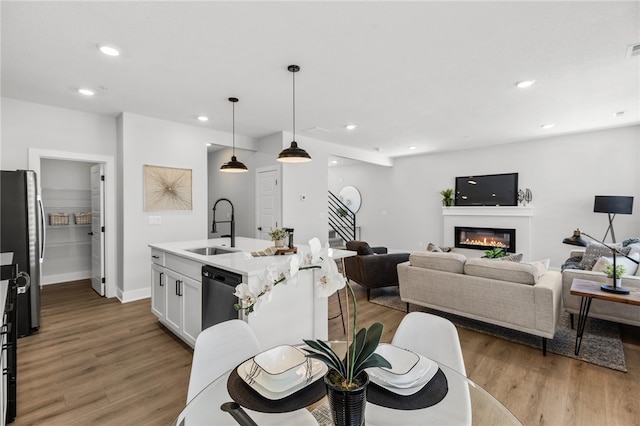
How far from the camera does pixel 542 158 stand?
617 cm

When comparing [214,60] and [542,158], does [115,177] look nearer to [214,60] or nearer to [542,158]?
[214,60]

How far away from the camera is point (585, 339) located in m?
3.01

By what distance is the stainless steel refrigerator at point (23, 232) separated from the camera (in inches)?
120

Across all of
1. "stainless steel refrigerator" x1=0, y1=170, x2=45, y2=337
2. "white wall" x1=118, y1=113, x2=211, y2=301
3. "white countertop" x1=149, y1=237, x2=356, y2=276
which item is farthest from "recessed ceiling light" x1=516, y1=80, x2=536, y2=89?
"stainless steel refrigerator" x1=0, y1=170, x2=45, y2=337

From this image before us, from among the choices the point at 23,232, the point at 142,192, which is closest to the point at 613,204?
the point at 142,192

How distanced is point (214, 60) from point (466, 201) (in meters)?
6.28

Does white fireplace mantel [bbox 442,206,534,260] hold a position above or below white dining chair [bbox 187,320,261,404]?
above

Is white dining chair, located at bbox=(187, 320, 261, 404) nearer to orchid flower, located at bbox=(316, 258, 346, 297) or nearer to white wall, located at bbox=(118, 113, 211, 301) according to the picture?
orchid flower, located at bbox=(316, 258, 346, 297)

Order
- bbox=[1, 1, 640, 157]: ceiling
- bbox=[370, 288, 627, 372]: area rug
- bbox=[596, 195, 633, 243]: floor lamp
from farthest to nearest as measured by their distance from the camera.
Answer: bbox=[596, 195, 633, 243]: floor lamp < bbox=[370, 288, 627, 372]: area rug < bbox=[1, 1, 640, 157]: ceiling

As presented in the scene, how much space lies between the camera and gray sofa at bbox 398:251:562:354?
2.75 metres

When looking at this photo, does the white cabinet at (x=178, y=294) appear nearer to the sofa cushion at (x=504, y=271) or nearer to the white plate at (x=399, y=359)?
the white plate at (x=399, y=359)

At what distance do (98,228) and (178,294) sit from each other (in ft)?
9.29

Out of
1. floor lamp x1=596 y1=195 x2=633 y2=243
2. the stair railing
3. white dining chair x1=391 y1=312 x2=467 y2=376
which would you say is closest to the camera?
white dining chair x1=391 y1=312 x2=467 y2=376

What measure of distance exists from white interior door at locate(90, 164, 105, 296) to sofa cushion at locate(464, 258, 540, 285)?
4985 millimetres
